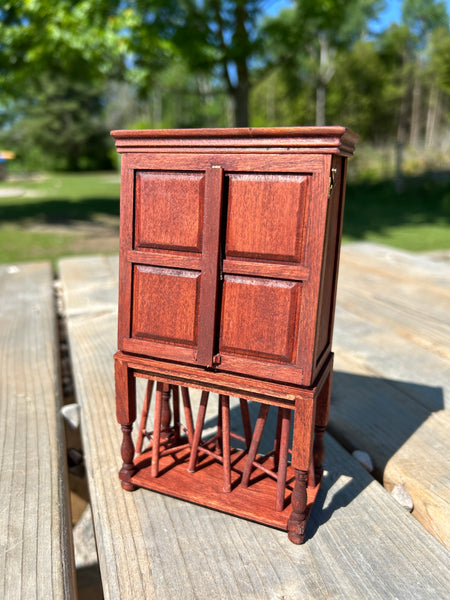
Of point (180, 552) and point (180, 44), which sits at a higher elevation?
point (180, 44)

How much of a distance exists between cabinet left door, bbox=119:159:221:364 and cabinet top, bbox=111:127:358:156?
7cm

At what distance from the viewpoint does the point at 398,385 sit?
8.29 ft

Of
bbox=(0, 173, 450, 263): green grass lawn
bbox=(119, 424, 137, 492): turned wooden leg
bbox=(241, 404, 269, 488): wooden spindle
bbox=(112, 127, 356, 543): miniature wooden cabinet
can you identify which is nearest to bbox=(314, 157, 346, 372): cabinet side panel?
bbox=(112, 127, 356, 543): miniature wooden cabinet

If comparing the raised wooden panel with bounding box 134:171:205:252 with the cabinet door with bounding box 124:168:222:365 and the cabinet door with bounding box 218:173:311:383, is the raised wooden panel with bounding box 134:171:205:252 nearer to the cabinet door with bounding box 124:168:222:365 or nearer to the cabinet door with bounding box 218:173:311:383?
the cabinet door with bounding box 124:168:222:365

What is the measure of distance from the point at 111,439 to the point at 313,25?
10946 millimetres

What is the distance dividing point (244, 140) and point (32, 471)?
1.36 metres

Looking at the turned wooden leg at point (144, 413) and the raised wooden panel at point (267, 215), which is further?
the turned wooden leg at point (144, 413)

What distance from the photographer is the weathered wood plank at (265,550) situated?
1322mm

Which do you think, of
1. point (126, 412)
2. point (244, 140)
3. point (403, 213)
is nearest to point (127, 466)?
point (126, 412)

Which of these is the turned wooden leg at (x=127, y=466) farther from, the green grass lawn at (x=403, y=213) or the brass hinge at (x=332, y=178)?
the green grass lawn at (x=403, y=213)

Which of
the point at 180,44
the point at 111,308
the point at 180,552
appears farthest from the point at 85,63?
the point at 180,552

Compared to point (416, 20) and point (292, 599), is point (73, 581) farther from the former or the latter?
point (416, 20)

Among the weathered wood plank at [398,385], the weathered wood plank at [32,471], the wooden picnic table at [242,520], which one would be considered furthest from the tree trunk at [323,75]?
the weathered wood plank at [32,471]

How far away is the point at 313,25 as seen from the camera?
34.7 feet
